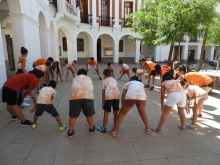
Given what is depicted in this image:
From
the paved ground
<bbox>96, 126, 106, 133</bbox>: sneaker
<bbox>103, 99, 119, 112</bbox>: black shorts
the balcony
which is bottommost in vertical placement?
the paved ground

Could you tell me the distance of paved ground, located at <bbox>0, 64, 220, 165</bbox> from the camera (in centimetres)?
260

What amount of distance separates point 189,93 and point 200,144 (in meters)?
1.08

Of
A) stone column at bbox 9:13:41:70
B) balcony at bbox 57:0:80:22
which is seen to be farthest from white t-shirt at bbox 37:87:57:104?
balcony at bbox 57:0:80:22

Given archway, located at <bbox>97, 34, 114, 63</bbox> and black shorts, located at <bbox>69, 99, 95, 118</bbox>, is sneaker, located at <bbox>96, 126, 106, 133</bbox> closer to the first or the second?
black shorts, located at <bbox>69, 99, 95, 118</bbox>

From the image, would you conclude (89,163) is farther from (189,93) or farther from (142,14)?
(142,14)

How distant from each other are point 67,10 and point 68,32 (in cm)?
222

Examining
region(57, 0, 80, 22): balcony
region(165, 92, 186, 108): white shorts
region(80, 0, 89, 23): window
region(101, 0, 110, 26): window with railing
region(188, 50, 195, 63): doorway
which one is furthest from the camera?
region(188, 50, 195, 63): doorway

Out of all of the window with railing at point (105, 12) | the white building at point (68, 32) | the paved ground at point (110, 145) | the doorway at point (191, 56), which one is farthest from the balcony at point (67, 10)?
the doorway at point (191, 56)

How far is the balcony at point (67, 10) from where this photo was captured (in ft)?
39.4

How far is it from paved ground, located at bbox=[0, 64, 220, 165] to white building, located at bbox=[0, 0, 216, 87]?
3.56m

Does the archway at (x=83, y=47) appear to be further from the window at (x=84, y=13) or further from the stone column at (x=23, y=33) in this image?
the stone column at (x=23, y=33)

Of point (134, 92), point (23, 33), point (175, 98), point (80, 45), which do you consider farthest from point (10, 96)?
point (80, 45)

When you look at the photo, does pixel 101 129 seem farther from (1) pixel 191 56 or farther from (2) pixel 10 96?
(1) pixel 191 56

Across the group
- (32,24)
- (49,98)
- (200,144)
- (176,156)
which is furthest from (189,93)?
(32,24)
